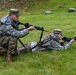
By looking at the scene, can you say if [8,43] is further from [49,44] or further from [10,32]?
[49,44]

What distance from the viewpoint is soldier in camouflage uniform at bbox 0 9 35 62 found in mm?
9156

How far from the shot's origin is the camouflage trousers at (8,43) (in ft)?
30.3

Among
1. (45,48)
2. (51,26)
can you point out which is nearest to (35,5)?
(51,26)

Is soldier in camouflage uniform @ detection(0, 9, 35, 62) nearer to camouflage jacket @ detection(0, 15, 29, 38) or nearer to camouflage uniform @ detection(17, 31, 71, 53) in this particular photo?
camouflage jacket @ detection(0, 15, 29, 38)

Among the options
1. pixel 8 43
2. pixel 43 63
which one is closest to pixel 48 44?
pixel 43 63

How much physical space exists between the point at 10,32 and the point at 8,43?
0.36 meters

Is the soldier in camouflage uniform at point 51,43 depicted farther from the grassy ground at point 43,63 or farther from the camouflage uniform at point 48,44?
the grassy ground at point 43,63

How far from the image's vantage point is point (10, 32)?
9.17m

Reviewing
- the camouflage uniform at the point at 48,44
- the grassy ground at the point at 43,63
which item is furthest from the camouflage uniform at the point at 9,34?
the camouflage uniform at the point at 48,44

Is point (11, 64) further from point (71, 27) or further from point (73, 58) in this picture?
point (71, 27)

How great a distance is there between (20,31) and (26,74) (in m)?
1.49

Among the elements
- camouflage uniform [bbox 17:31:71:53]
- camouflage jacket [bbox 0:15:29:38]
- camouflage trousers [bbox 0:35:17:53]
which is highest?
camouflage jacket [bbox 0:15:29:38]

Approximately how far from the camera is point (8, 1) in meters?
26.0

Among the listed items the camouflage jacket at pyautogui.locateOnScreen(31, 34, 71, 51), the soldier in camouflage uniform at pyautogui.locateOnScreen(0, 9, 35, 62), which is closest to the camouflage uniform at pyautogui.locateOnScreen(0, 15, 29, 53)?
the soldier in camouflage uniform at pyautogui.locateOnScreen(0, 9, 35, 62)
